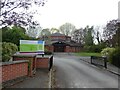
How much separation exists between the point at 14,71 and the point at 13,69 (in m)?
0.19

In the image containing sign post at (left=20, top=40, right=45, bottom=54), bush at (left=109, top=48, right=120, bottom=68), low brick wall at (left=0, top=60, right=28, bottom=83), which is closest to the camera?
low brick wall at (left=0, top=60, right=28, bottom=83)

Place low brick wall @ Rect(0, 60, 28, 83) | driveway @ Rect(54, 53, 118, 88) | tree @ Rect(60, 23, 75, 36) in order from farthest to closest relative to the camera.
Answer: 1. tree @ Rect(60, 23, 75, 36)
2. driveway @ Rect(54, 53, 118, 88)
3. low brick wall @ Rect(0, 60, 28, 83)

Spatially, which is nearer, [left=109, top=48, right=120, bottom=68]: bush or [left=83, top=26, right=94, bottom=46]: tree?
[left=109, top=48, right=120, bottom=68]: bush

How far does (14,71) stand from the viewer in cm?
1306

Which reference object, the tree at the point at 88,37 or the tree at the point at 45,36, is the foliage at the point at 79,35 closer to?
the tree at the point at 88,37

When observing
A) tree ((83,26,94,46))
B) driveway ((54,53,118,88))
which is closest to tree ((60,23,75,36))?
tree ((83,26,94,46))

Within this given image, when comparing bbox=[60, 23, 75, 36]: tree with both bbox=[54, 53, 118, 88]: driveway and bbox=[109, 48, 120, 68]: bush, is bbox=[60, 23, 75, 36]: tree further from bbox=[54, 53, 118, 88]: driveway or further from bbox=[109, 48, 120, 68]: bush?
bbox=[54, 53, 118, 88]: driveway

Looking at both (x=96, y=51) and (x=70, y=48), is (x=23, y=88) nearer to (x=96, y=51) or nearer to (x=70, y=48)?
(x=96, y=51)

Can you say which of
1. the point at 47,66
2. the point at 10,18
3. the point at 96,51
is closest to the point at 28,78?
the point at 10,18

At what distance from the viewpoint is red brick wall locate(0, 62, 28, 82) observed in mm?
11938

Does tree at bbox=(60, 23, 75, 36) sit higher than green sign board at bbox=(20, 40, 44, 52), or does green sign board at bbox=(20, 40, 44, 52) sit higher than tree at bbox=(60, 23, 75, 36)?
tree at bbox=(60, 23, 75, 36)

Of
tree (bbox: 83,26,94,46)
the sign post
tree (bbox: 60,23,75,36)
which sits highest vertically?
tree (bbox: 60,23,75,36)

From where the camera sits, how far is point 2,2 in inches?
473

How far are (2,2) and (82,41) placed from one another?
3466 inches
